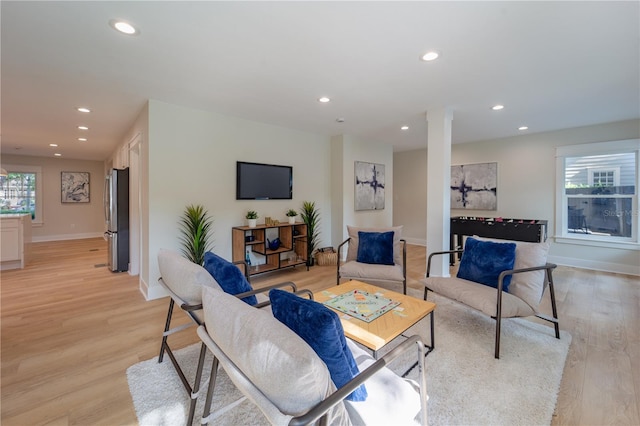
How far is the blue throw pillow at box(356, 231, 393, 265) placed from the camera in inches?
138

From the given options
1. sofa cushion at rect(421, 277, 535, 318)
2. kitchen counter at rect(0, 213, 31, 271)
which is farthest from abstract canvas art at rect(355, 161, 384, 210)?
kitchen counter at rect(0, 213, 31, 271)

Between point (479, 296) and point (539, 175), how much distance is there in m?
4.26

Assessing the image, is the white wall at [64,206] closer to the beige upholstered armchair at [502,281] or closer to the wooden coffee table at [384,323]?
the wooden coffee table at [384,323]

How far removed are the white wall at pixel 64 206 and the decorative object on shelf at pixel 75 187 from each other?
0.28ft

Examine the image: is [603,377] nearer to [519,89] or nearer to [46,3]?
[519,89]

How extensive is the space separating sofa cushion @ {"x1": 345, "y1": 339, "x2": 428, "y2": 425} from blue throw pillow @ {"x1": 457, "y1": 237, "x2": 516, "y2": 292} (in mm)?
1727

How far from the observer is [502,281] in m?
2.22

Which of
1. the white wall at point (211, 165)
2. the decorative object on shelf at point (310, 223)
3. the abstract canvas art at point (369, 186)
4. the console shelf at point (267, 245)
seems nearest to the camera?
the white wall at point (211, 165)

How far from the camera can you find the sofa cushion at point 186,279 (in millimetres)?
1593

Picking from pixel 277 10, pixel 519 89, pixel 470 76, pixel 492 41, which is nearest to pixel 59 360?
pixel 277 10

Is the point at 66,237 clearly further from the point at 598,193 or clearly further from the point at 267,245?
the point at 598,193

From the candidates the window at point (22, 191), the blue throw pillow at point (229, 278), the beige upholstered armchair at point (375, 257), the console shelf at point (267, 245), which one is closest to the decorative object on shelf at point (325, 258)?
the console shelf at point (267, 245)

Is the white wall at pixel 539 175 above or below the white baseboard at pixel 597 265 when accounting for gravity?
above

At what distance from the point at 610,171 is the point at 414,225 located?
143 inches
